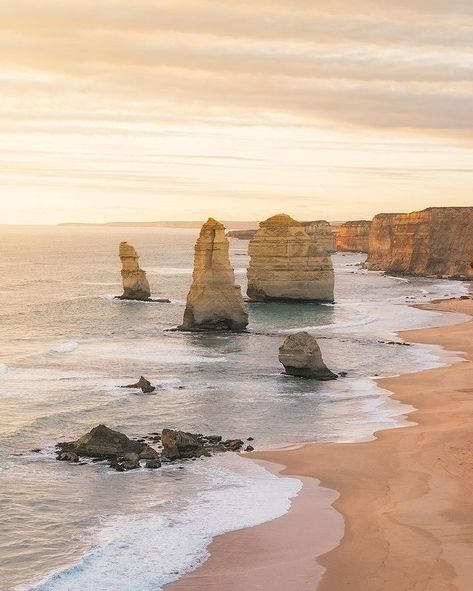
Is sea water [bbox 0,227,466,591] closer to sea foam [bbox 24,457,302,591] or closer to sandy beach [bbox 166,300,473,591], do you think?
sea foam [bbox 24,457,302,591]

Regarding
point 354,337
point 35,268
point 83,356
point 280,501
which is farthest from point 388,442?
point 35,268

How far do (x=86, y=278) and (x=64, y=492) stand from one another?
106 m

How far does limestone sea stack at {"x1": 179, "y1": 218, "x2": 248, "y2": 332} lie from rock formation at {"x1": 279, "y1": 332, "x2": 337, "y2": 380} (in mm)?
19469

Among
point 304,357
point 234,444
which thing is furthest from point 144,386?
point 234,444

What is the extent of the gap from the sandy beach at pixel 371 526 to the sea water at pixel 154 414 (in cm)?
91

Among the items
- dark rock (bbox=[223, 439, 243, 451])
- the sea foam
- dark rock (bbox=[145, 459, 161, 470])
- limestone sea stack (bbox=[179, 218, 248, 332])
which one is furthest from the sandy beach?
limestone sea stack (bbox=[179, 218, 248, 332])

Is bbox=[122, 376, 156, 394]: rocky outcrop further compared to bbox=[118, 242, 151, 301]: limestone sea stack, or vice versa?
bbox=[118, 242, 151, 301]: limestone sea stack

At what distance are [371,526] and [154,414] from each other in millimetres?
16157

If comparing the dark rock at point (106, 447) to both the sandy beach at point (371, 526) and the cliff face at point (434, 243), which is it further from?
the cliff face at point (434, 243)

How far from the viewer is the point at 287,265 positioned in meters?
84.8

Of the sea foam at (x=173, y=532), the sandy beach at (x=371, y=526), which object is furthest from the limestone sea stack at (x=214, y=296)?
the sea foam at (x=173, y=532)

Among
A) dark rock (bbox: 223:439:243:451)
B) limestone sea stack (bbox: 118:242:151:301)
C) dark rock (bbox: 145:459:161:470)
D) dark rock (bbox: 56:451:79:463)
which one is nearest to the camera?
dark rock (bbox: 145:459:161:470)

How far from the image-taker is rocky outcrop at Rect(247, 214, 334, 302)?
84.6 m

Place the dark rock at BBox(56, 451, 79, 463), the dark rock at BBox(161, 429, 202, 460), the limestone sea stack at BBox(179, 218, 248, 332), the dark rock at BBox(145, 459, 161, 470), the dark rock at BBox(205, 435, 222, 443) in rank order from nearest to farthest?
the dark rock at BBox(145, 459, 161, 470) → the dark rock at BBox(56, 451, 79, 463) → the dark rock at BBox(161, 429, 202, 460) → the dark rock at BBox(205, 435, 222, 443) → the limestone sea stack at BBox(179, 218, 248, 332)
